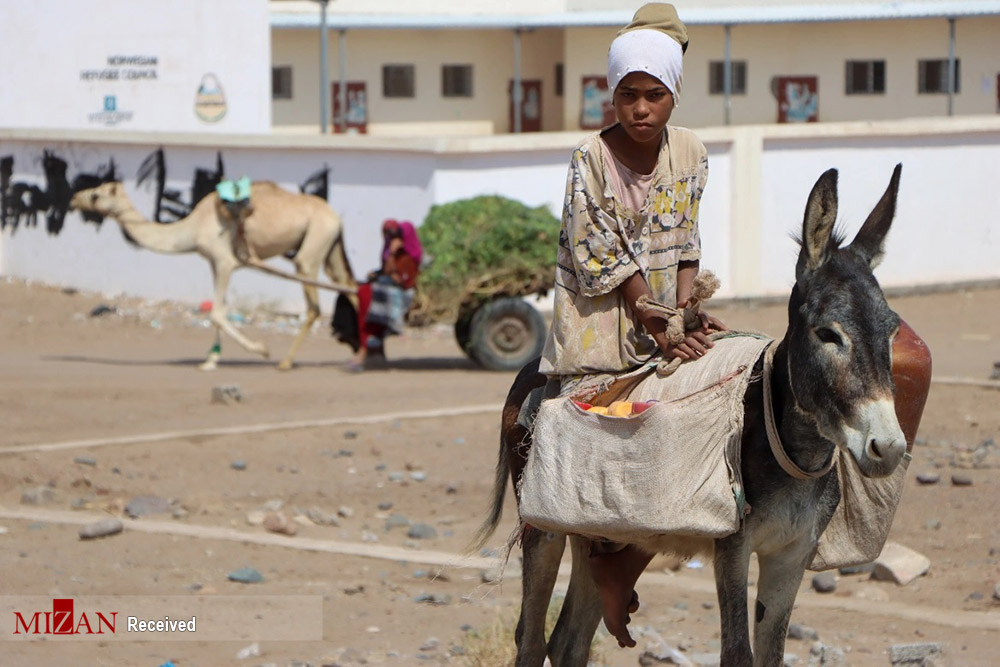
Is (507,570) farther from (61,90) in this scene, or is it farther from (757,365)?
(61,90)

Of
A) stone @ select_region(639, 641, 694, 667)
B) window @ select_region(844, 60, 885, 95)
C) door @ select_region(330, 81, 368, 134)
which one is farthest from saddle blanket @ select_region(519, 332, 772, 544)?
window @ select_region(844, 60, 885, 95)

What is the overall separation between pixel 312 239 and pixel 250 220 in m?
0.66

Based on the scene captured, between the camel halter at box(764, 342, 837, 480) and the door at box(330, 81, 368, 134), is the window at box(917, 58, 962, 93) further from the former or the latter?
the camel halter at box(764, 342, 837, 480)

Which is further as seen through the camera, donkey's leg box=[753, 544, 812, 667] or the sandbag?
the sandbag

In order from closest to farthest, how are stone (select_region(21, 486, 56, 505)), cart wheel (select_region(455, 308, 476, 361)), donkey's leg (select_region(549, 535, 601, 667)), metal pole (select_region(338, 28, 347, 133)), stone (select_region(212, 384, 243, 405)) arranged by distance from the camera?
donkey's leg (select_region(549, 535, 601, 667)) → stone (select_region(21, 486, 56, 505)) → stone (select_region(212, 384, 243, 405)) → cart wheel (select_region(455, 308, 476, 361)) → metal pole (select_region(338, 28, 347, 133))

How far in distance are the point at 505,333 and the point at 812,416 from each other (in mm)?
Answer: 9435

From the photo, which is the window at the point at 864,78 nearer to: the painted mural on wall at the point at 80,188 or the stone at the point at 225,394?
the painted mural on wall at the point at 80,188

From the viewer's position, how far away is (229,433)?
1028 cm

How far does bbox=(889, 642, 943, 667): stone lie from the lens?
5.54 m

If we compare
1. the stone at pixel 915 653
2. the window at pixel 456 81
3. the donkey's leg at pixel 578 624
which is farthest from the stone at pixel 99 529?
the window at pixel 456 81

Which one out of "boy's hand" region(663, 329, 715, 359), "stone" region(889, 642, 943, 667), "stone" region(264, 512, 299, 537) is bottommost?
"stone" region(889, 642, 943, 667)

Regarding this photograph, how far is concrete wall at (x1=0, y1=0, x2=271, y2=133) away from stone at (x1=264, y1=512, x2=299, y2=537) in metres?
15.0

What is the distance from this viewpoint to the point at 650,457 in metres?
4.13
